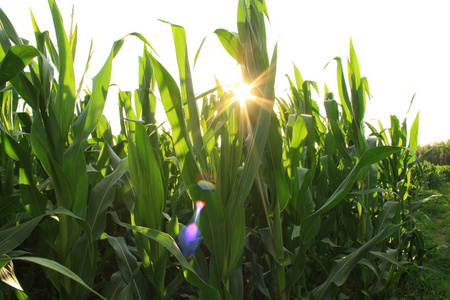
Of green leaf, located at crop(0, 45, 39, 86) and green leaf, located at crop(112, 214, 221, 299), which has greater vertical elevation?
green leaf, located at crop(0, 45, 39, 86)

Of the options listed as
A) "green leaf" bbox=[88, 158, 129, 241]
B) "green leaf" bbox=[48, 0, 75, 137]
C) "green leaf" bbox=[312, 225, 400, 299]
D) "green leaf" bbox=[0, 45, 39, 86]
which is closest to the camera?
"green leaf" bbox=[0, 45, 39, 86]

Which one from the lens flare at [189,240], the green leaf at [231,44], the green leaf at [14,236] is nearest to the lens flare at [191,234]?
the lens flare at [189,240]

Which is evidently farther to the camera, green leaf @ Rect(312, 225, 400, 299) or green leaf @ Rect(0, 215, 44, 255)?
green leaf @ Rect(312, 225, 400, 299)

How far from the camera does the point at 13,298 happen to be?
40.2 inches

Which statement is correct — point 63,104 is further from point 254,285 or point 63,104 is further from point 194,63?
point 254,285

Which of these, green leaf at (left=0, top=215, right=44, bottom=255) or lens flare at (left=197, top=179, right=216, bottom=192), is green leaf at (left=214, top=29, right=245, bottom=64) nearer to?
lens flare at (left=197, top=179, right=216, bottom=192)

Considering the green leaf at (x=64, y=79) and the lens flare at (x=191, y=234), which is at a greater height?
the green leaf at (x=64, y=79)

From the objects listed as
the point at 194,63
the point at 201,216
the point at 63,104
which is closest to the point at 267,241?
the point at 201,216

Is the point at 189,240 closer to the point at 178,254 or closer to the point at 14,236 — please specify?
the point at 178,254

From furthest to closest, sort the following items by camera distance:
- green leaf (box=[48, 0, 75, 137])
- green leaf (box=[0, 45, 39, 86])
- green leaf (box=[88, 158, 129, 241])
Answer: green leaf (box=[88, 158, 129, 241]) < green leaf (box=[48, 0, 75, 137]) < green leaf (box=[0, 45, 39, 86])

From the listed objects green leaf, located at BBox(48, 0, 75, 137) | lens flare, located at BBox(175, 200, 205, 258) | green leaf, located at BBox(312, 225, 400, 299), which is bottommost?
green leaf, located at BBox(312, 225, 400, 299)

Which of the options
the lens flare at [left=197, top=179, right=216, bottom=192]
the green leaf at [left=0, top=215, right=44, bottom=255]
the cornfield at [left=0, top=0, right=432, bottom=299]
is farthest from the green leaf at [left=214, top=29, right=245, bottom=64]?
the green leaf at [left=0, top=215, right=44, bottom=255]

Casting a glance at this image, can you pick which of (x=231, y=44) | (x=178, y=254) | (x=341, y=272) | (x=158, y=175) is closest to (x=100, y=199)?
(x=158, y=175)

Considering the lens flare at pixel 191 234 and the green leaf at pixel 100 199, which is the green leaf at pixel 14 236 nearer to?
the green leaf at pixel 100 199
